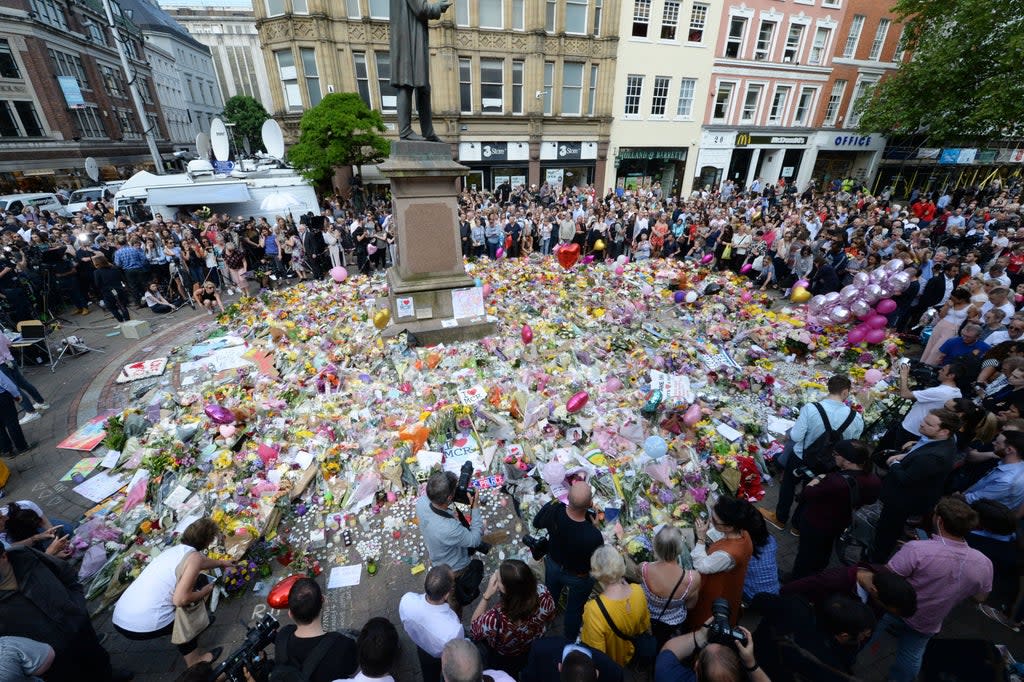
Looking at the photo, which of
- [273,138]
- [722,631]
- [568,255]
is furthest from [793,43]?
[722,631]

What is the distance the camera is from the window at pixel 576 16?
21594mm

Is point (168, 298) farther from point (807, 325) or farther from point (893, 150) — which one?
point (893, 150)

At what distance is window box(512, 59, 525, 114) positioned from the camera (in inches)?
869

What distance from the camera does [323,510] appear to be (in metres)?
4.82

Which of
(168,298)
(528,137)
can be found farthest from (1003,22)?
(168,298)

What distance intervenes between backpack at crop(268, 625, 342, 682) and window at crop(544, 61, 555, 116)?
25.5 metres

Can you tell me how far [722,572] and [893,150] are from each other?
39.9 metres

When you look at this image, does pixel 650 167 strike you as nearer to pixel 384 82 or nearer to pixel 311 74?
pixel 384 82

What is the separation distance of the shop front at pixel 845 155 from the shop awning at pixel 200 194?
33.5 metres

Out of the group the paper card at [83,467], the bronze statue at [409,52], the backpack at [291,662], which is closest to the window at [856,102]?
the bronze statue at [409,52]

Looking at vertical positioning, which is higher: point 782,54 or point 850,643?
point 782,54

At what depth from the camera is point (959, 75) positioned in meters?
18.7

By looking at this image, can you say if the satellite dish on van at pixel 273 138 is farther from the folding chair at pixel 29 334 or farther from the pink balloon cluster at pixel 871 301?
the pink balloon cluster at pixel 871 301

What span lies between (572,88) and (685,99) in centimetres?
697
